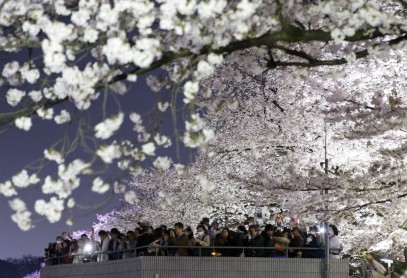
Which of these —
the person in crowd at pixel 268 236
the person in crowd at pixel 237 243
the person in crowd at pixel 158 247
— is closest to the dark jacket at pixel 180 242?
the person in crowd at pixel 158 247

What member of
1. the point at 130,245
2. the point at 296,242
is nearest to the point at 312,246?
the point at 296,242

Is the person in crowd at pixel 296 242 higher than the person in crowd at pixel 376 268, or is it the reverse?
the person in crowd at pixel 296 242

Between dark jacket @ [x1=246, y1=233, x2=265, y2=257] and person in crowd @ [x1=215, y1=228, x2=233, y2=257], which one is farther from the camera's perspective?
person in crowd @ [x1=215, y1=228, x2=233, y2=257]

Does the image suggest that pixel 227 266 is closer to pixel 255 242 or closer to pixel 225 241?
pixel 225 241

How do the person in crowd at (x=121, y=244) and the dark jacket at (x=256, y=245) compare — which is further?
the person in crowd at (x=121, y=244)

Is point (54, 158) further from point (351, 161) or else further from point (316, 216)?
point (351, 161)

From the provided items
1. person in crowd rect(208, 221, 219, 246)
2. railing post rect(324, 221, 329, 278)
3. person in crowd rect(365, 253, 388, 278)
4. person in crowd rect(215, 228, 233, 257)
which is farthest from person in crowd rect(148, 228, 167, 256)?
person in crowd rect(365, 253, 388, 278)

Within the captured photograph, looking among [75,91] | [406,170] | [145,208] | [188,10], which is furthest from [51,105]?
[145,208]

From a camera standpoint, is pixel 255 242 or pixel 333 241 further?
pixel 255 242

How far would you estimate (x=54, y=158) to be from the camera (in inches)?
340

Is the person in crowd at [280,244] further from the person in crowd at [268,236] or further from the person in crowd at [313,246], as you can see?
the person in crowd at [313,246]

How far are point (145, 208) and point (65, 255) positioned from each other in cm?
1357

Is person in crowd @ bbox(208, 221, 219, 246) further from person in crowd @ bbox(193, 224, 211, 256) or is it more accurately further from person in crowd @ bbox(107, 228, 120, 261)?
person in crowd @ bbox(107, 228, 120, 261)

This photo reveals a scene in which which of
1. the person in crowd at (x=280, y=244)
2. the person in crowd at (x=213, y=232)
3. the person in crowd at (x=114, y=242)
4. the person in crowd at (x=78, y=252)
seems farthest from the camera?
the person in crowd at (x=78, y=252)
